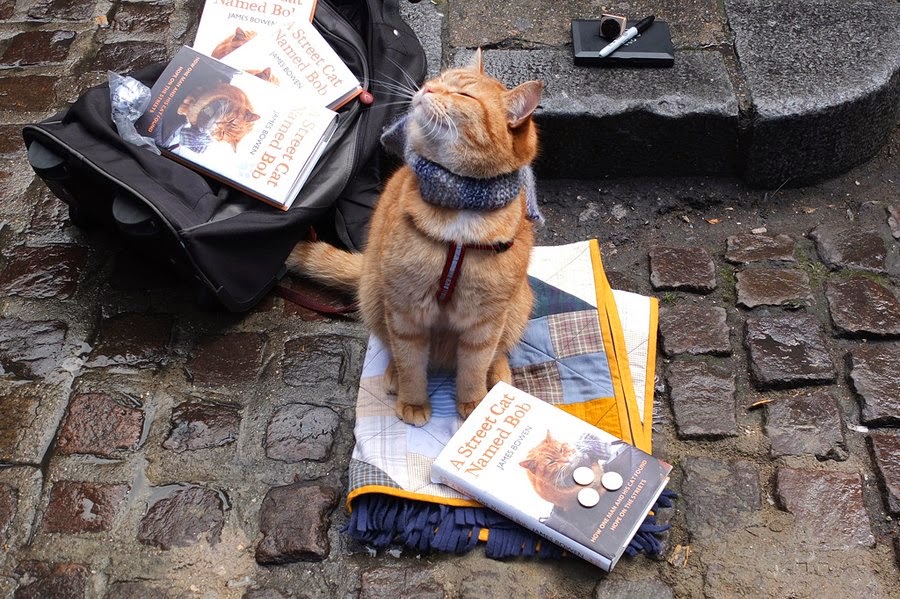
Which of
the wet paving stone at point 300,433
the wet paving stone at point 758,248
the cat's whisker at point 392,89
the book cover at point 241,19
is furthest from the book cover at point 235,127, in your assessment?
the wet paving stone at point 758,248

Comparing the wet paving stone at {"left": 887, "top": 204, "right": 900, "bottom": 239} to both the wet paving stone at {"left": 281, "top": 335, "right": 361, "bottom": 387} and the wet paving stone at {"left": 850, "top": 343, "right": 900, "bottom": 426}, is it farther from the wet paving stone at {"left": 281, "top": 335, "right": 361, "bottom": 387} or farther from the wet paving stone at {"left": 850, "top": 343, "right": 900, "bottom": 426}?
the wet paving stone at {"left": 281, "top": 335, "right": 361, "bottom": 387}

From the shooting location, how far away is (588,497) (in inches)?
83.5

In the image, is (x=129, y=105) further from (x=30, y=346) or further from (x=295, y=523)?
(x=295, y=523)

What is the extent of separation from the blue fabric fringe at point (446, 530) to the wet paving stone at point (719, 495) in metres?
0.09

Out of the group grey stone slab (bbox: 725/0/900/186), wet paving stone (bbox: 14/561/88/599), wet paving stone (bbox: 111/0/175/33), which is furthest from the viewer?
wet paving stone (bbox: 111/0/175/33)

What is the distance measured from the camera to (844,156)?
3096 millimetres

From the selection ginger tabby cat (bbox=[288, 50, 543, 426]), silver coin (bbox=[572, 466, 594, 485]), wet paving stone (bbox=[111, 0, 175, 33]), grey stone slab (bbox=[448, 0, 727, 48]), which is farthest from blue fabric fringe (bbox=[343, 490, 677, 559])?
wet paving stone (bbox=[111, 0, 175, 33])

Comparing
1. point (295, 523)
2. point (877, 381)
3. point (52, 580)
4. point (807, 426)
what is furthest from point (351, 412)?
point (877, 381)

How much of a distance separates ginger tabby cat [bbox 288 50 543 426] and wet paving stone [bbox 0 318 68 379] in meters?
1.04

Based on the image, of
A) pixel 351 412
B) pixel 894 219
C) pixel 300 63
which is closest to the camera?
pixel 351 412

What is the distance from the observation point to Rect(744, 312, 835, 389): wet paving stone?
8.21ft

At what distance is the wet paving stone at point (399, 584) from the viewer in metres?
2.07

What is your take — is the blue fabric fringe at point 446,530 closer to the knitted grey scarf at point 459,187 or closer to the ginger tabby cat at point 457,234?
the ginger tabby cat at point 457,234

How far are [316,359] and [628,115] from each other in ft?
4.62
